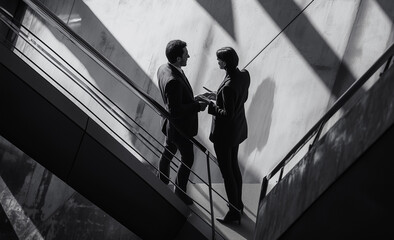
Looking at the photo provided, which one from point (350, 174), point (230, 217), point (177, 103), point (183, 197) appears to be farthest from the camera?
point (183, 197)

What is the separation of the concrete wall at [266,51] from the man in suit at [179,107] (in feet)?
5.78

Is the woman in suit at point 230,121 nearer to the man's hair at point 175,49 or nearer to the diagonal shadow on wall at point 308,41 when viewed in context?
the man's hair at point 175,49

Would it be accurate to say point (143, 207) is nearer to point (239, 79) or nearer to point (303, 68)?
point (239, 79)

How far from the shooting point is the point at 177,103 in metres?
7.71

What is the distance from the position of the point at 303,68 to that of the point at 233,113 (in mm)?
2147

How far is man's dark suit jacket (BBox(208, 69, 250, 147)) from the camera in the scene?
7.62m

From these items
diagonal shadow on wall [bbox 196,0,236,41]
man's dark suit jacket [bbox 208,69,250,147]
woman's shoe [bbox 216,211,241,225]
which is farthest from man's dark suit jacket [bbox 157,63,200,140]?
diagonal shadow on wall [bbox 196,0,236,41]

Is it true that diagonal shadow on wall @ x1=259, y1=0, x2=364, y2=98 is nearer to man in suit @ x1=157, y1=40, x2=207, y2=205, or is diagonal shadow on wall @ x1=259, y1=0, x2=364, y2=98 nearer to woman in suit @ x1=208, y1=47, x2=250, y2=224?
woman in suit @ x1=208, y1=47, x2=250, y2=224

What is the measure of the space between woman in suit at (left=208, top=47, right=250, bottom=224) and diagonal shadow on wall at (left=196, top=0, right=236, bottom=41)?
2962mm

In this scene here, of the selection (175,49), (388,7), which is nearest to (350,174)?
(175,49)

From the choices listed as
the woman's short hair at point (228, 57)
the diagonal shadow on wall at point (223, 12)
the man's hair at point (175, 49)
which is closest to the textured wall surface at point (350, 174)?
the woman's short hair at point (228, 57)

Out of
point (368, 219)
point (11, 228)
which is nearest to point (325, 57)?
point (368, 219)

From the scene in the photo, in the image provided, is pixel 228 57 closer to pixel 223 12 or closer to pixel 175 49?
pixel 175 49

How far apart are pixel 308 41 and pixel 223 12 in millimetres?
1893
